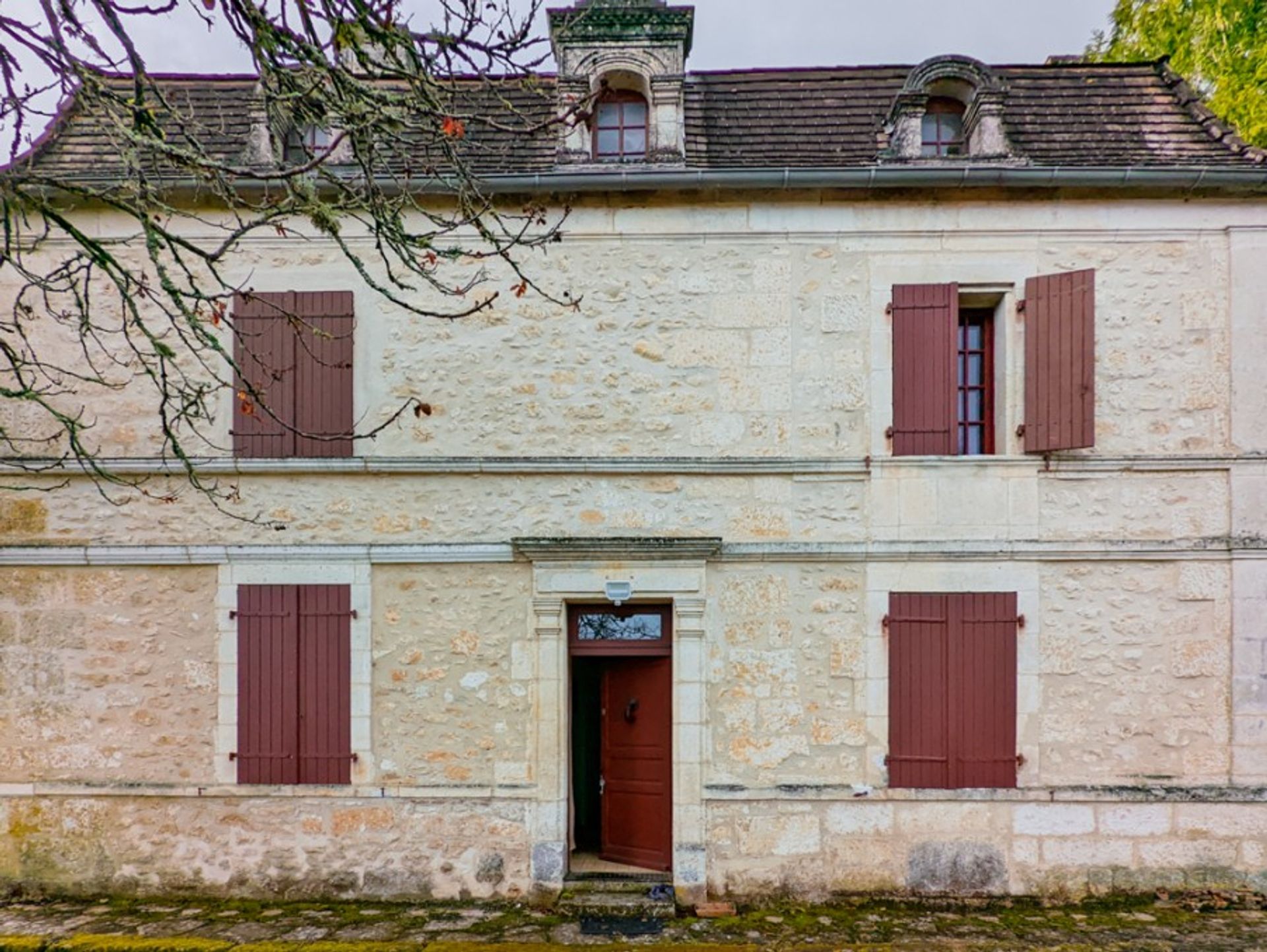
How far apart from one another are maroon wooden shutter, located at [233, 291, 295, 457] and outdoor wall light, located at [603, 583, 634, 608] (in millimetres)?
2609

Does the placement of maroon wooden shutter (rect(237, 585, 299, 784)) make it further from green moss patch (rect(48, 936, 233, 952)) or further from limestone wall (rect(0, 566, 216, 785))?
green moss patch (rect(48, 936, 233, 952))

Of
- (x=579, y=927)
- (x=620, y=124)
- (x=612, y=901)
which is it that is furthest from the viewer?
(x=620, y=124)

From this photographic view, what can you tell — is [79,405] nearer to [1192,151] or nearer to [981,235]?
[981,235]

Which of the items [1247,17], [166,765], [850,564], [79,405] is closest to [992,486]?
[850,564]

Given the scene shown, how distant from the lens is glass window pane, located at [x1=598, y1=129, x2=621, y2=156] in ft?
20.7

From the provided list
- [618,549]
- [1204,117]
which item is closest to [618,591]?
[618,549]

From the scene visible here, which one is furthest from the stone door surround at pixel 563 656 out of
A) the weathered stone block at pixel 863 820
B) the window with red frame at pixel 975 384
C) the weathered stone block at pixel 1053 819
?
the weathered stone block at pixel 1053 819

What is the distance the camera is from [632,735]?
627cm

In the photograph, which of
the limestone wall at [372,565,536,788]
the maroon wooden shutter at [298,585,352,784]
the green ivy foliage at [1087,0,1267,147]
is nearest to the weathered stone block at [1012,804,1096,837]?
the limestone wall at [372,565,536,788]

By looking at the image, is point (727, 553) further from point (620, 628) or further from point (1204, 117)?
point (1204, 117)

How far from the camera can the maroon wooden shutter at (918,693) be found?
5770 millimetres

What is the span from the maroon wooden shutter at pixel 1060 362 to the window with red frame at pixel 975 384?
333 millimetres

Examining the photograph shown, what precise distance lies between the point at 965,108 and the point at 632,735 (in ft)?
18.8

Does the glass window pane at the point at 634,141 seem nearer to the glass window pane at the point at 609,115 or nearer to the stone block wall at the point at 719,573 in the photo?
the glass window pane at the point at 609,115
